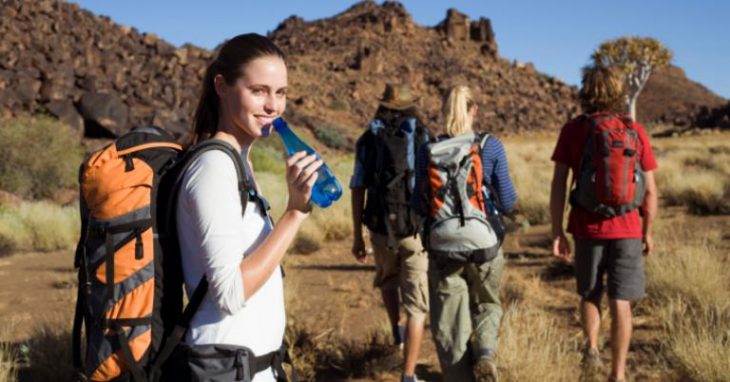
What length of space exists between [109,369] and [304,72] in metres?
54.9

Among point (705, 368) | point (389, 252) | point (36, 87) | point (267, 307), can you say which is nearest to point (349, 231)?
point (389, 252)

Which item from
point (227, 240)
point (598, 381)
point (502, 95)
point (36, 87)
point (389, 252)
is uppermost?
point (502, 95)

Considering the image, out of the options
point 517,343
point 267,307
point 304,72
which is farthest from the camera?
point 304,72

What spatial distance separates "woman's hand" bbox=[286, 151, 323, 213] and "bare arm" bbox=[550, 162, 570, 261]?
258cm

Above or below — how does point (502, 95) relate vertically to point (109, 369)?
above

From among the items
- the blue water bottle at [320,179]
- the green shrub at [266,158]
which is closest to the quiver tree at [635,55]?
the green shrub at [266,158]

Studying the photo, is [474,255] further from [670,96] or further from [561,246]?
[670,96]

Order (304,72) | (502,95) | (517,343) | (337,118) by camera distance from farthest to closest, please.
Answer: (502,95)
(304,72)
(337,118)
(517,343)

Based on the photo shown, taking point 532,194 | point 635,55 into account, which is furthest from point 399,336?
point 635,55

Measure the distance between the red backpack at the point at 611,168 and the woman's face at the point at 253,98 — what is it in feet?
7.63

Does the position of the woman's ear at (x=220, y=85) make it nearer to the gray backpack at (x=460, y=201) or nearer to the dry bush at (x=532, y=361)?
the gray backpack at (x=460, y=201)

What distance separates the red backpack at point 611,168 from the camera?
365 cm

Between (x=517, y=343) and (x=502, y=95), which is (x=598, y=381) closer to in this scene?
(x=517, y=343)

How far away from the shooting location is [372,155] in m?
4.48
